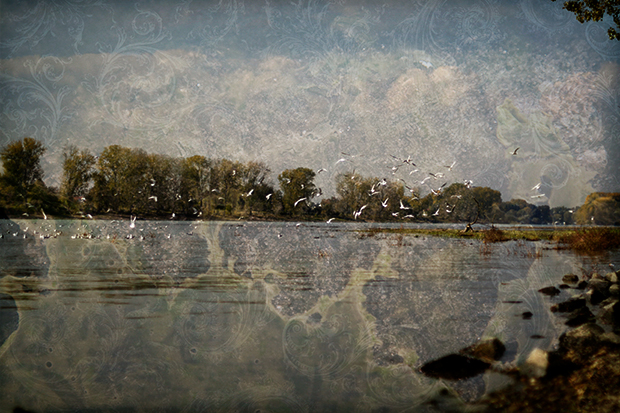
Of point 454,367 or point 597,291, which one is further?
point 597,291

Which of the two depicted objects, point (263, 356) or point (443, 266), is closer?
point (263, 356)

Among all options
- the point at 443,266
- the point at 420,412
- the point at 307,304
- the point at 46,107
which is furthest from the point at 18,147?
the point at 443,266

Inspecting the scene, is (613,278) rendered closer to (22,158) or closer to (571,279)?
(571,279)

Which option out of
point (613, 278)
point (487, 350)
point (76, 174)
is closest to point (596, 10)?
point (613, 278)

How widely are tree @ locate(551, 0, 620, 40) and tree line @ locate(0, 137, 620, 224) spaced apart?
5297 mm

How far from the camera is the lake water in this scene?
4523 mm

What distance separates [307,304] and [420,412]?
4033mm

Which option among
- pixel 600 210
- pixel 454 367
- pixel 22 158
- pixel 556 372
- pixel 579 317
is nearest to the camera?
pixel 556 372

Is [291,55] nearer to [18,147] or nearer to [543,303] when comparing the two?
[18,147]

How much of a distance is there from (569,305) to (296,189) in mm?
18186

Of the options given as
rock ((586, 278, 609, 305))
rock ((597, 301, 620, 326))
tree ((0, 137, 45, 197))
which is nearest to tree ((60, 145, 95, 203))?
tree ((0, 137, 45, 197))

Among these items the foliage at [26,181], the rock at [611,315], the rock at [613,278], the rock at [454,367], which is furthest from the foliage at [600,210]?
the foliage at [26,181]

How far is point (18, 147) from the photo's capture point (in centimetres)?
920

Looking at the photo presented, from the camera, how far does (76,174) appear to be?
17.9 metres
